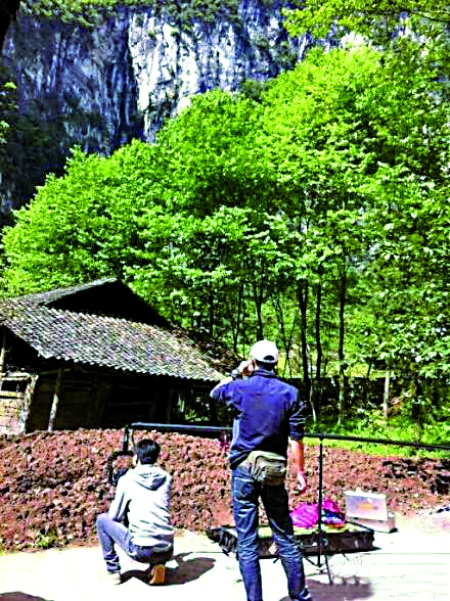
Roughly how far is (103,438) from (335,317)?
50.7ft

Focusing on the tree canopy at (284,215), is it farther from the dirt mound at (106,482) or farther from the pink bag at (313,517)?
the pink bag at (313,517)

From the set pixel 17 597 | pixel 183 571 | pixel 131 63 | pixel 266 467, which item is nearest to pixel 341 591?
pixel 183 571

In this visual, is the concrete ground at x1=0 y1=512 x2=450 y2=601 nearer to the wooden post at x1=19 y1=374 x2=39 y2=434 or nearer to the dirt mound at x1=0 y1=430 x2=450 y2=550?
the dirt mound at x1=0 y1=430 x2=450 y2=550

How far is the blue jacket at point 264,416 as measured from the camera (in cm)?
441

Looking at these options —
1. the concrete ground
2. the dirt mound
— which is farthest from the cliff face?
the concrete ground

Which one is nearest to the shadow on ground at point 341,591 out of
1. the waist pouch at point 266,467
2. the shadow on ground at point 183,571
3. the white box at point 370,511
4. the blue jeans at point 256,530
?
the blue jeans at point 256,530

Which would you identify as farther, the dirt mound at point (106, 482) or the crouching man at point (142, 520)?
the dirt mound at point (106, 482)

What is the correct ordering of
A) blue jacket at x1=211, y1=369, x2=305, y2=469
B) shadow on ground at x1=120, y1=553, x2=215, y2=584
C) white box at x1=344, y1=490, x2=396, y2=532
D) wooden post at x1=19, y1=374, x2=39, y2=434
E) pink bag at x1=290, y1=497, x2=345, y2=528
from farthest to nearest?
wooden post at x1=19, y1=374, x2=39, y2=434, white box at x1=344, y1=490, x2=396, y2=532, pink bag at x1=290, y1=497, x2=345, y2=528, shadow on ground at x1=120, y1=553, x2=215, y2=584, blue jacket at x1=211, y1=369, x2=305, y2=469

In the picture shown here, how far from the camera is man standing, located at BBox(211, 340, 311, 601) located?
13.9 feet

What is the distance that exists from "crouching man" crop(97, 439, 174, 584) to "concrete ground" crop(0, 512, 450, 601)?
251 millimetres

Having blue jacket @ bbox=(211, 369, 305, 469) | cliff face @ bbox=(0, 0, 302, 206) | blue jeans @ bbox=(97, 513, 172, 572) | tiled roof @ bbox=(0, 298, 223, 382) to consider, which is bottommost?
blue jeans @ bbox=(97, 513, 172, 572)

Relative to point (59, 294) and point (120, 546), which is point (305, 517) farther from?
point (59, 294)

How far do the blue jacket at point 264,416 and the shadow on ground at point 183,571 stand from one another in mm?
1614

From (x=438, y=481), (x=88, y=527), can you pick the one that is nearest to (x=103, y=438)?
(x=88, y=527)
